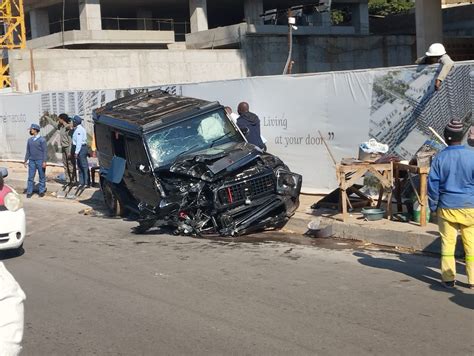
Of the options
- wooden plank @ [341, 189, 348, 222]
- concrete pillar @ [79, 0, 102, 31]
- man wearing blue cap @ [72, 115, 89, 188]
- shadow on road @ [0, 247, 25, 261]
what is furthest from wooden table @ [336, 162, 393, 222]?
concrete pillar @ [79, 0, 102, 31]

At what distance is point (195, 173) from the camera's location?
9.80m

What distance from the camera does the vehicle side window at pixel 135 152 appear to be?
10680 mm

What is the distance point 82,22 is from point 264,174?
33952 mm

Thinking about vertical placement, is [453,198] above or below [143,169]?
below

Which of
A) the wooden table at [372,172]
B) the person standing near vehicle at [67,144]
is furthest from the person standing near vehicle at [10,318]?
the person standing near vehicle at [67,144]

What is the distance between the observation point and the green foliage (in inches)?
2455

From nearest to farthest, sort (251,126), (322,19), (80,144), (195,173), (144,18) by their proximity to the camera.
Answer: (195,173) → (251,126) → (80,144) → (322,19) → (144,18)

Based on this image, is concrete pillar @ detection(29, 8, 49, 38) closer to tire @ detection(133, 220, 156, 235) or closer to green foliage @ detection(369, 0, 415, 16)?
green foliage @ detection(369, 0, 415, 16)

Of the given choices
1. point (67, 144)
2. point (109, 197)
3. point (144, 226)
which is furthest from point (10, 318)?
point (67, 144)

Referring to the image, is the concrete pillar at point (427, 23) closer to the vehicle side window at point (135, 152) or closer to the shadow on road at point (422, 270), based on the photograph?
the vehicle side window at point (135, 152)

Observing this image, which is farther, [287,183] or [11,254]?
[287,183]

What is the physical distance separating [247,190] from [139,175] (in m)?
2.01

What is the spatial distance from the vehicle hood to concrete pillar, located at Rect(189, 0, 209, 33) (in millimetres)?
33572

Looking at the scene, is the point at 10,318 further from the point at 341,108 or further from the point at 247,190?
the point at 341,108
